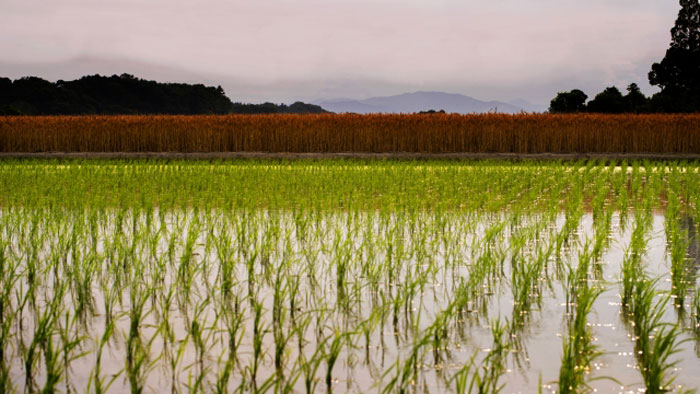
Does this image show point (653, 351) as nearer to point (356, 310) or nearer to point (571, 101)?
point (356, 310)

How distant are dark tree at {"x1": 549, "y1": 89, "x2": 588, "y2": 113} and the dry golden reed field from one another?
1800 cm

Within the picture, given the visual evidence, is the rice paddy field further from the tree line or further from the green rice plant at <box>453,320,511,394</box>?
the tree line

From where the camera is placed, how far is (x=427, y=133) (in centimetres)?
2336

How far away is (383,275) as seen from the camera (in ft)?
17.8

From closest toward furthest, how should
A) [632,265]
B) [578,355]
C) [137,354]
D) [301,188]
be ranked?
[578,355] < [137,354] < [632,265] < [301,188]

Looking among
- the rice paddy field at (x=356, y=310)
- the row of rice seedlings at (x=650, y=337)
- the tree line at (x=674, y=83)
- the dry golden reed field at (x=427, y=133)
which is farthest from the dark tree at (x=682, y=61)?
the row of rice seedlings at (x=650, y=337)

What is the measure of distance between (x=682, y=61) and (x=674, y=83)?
5.03 ft

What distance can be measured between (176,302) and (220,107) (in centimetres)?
6942

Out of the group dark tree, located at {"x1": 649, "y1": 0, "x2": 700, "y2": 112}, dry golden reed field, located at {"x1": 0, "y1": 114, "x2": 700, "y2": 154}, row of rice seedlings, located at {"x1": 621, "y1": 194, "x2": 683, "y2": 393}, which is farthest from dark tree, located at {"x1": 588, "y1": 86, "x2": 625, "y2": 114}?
row of rice seedlings, located at {"x1": 621, "y1": 194, "x2": 683, "y2": 393}

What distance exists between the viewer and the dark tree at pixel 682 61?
48938 millimetres

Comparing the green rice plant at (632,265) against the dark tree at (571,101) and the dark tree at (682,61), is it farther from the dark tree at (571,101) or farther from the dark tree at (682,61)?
the dark tree at (682,61)

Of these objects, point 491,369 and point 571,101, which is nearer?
point 491,369

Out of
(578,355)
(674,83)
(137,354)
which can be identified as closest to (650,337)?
(578,355)

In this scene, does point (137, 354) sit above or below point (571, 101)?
below
